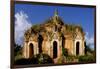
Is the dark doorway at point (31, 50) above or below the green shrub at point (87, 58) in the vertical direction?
above

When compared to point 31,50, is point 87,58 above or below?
below

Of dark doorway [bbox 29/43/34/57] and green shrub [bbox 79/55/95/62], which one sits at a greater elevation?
dark doorway [bbox 29/43/34/57]

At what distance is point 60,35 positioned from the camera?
270 cm

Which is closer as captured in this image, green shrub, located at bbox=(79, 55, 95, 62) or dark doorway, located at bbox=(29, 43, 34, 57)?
dark doorway, located at bbox=(29, 43, 34, 57)

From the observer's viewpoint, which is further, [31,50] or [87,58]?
[87,58]

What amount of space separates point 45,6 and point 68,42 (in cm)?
52

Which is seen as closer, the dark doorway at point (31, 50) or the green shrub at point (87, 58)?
the dark doorway at point (31, 50)

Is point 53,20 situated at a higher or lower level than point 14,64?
higher
